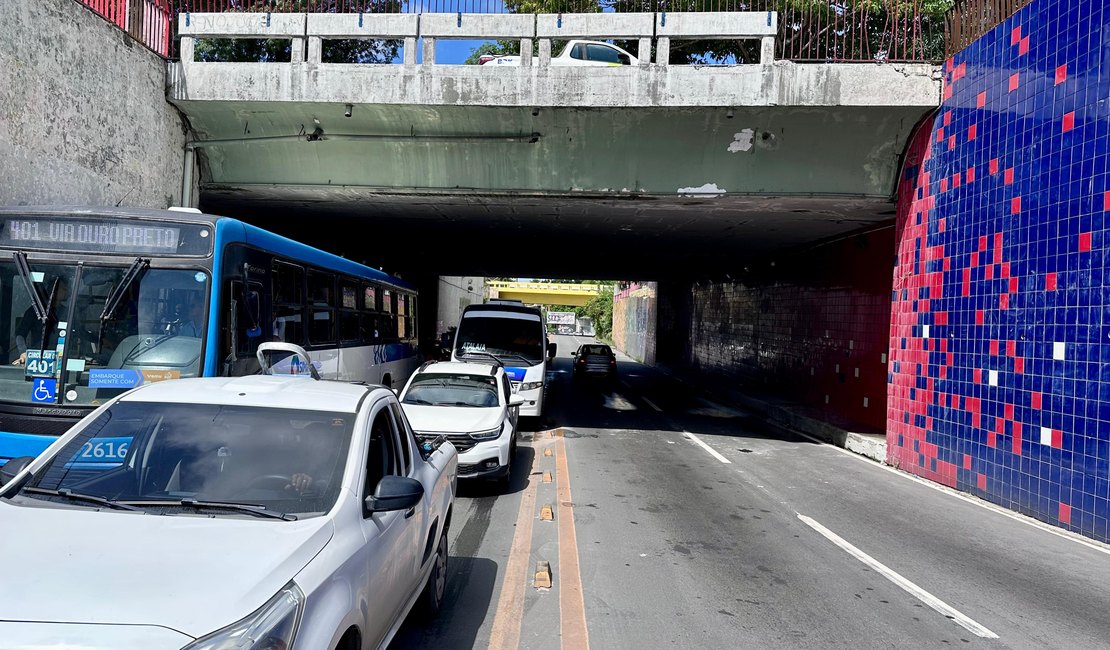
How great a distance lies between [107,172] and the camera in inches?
451

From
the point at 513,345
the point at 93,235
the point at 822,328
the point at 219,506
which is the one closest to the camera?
the point at 219,506

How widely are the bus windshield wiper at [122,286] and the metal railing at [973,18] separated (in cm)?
1168

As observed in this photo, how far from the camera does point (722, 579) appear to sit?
245 inches

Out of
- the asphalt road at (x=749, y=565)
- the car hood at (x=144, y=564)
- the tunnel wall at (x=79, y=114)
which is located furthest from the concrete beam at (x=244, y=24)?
the car hood at (x=144, y=564)

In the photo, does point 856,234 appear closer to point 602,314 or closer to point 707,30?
point 707,30

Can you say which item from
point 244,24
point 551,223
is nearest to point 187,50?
point 244,24

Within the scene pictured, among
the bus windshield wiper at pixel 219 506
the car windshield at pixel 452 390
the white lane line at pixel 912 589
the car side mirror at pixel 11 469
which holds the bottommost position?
the white lane line at pixel 912 589

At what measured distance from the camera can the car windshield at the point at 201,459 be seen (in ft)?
11.5

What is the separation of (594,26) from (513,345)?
23.8 feet

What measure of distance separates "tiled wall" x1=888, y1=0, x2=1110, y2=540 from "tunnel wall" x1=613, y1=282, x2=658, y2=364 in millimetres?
33811

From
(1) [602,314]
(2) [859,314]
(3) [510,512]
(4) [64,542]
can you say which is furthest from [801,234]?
(1) [602,314]

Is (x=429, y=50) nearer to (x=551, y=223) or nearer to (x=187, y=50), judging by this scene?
(x=187, y=50)

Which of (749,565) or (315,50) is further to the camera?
(315,50)

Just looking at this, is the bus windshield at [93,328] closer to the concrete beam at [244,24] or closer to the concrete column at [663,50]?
the concrete beam at [244,24]
